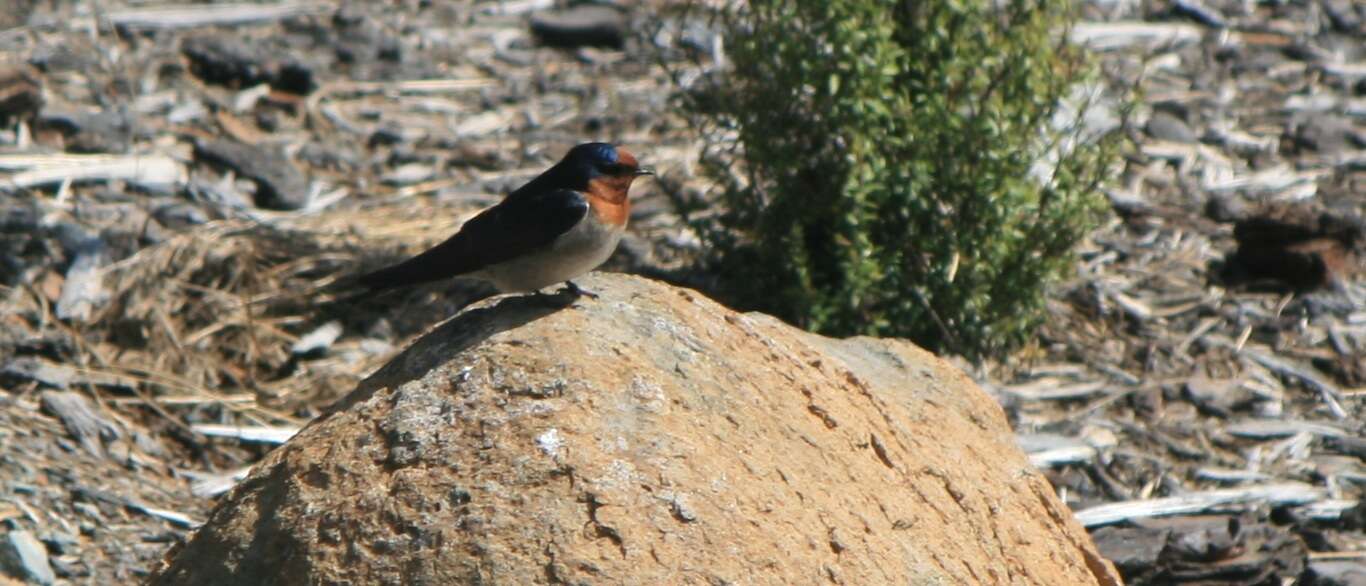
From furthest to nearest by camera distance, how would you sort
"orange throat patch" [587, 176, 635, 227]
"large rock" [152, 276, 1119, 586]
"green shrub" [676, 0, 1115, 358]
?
"green shrub" [676, 0, 1115, 358] < "orange throat patch" [587, 176, 635, 227] < "large rock" [152, 276, 1119, 586]

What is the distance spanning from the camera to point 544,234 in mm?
4703

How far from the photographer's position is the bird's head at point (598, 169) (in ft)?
16.1

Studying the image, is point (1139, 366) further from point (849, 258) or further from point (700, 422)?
point (700, 422)

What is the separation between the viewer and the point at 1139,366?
686 cm

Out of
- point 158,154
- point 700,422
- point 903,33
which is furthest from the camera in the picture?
point 158,154

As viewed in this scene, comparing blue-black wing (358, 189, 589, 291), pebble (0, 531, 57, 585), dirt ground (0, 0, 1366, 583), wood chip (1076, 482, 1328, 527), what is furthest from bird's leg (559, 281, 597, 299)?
wood chip (1076, 482, 1328, 527)

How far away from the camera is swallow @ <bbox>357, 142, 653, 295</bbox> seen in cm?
470

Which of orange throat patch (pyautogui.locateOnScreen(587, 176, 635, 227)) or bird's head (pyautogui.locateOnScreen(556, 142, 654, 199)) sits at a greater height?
bird's head (pyautogui.locateOnScreen(556, 142, 654, 199))

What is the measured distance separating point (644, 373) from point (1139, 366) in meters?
3.58

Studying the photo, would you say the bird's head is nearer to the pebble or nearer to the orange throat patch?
the orange throat patch

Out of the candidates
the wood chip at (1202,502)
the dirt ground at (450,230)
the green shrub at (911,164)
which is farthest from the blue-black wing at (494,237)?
the wood chip at (1202,502)

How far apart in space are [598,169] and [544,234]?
346mm

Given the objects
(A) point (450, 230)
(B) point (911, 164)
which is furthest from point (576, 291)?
(A) point (450, 230)

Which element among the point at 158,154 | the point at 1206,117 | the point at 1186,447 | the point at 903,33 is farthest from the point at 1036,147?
the point at 158,154
